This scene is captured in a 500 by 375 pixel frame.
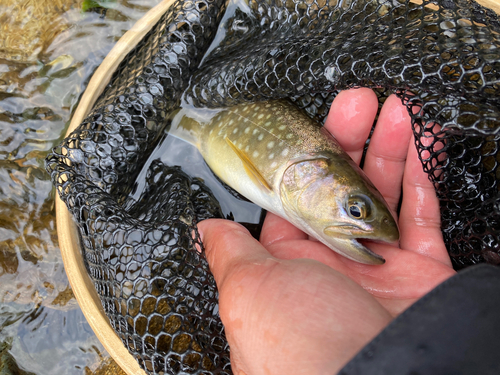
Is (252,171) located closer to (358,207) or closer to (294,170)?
(294,170)

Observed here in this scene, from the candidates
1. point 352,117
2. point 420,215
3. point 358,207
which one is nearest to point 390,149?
point 352,117

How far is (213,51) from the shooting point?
7.22 feet

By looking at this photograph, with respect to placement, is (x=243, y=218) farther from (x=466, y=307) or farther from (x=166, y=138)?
(x=466, y=307)

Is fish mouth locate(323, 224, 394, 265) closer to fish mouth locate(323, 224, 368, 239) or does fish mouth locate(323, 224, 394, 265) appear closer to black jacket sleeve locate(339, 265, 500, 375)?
fish mouth locate(323, 224, 368, 239)

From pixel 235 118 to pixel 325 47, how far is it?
0.69 metres

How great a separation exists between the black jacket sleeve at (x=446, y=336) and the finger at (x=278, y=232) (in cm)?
111

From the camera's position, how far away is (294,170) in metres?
1.77

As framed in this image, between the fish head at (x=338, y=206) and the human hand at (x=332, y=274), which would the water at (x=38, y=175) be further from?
the fish head at (x=338, y=206)

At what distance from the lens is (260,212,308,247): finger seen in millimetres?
1907

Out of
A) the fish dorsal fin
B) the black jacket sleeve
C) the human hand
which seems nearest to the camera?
the black jacket sleeve

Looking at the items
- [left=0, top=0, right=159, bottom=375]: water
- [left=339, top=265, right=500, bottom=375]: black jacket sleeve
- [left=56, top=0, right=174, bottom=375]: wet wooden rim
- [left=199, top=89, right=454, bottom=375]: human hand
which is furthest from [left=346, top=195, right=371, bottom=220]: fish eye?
[left=0, top=0, right=159, bottom=375]: water

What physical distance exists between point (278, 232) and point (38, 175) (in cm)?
180

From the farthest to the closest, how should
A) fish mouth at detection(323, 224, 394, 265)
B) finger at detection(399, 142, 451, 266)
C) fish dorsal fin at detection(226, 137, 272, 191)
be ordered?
fish dorsal fin at detection(226, 137, 272, 191), finger at detection(399, 142, 451, 266), fish mouth at detection(323, 224, 394, 265)

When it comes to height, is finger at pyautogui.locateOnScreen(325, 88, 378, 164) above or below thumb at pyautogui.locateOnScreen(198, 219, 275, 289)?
above
